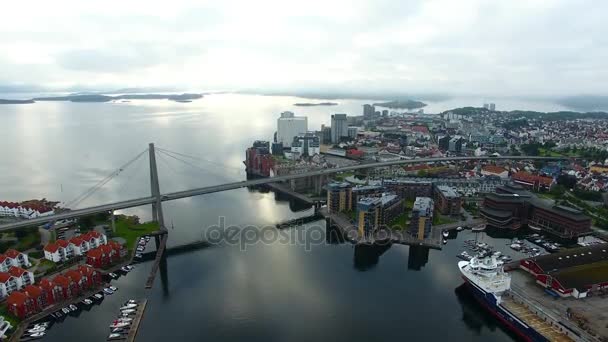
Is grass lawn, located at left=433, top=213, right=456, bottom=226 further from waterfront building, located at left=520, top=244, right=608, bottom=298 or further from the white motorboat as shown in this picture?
the white motorboat

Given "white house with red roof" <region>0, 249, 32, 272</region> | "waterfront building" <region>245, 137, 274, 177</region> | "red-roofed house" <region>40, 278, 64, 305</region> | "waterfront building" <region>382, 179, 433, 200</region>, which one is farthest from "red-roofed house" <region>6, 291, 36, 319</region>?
"waterfront building" <region>245, 137, 274, 177</region>

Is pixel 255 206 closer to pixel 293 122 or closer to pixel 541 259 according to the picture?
pixel 541 259

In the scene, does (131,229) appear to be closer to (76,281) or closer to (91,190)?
(76,281)

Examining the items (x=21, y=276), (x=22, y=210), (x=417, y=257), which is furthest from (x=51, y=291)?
(x=417, y=257)

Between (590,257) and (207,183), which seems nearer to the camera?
(590,257)

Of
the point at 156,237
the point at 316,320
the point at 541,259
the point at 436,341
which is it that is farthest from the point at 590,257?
the point at 156,237

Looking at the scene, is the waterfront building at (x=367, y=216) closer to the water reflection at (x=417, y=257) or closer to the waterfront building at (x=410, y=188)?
the water reflection at (x=417, y=257)
